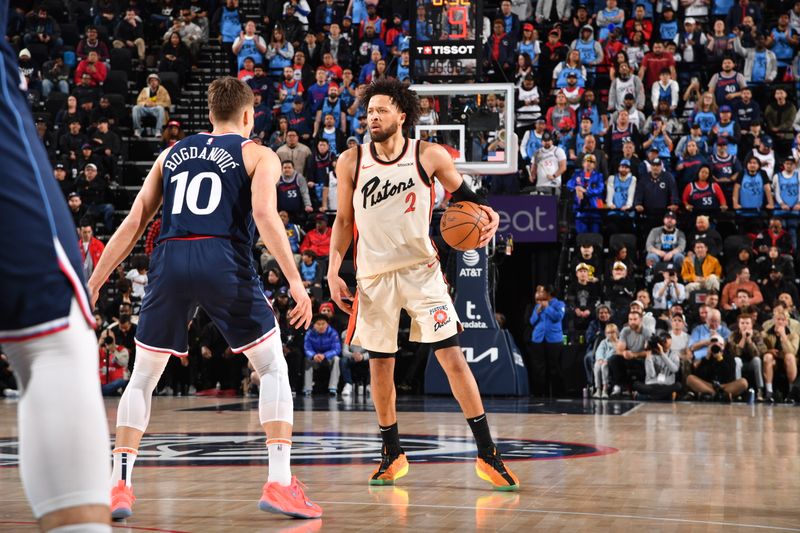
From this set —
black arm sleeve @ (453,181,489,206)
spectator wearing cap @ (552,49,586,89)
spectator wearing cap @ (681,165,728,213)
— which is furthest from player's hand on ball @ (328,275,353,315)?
spectator wearing cap @ (552,49,586,89)

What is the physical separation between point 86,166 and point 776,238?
10868 mm

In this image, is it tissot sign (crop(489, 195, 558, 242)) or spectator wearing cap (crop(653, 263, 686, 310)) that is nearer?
spectator wearing cap (crop(653, 263, 686, 310))

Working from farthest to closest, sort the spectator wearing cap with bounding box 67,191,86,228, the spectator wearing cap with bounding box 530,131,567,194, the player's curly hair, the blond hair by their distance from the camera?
1. the spectator wearing cap with bounding box 67,191,86,228
2. the spectator wearing cap with bounding box 530,131,567,194
3. the player's curly hair
4. the blond hair

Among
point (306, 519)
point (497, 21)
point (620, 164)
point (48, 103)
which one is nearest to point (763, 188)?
point (620, 164)

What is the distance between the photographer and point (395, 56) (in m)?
20.2

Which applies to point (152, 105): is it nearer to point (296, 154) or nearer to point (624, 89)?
point (296, 154)

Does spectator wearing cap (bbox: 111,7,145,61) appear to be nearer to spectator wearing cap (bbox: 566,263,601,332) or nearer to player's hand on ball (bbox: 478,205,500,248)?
spectator wearing cap (bbox: 566,263,601,332)

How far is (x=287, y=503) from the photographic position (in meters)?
4.62

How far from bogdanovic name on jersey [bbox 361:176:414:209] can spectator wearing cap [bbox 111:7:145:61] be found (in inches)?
663

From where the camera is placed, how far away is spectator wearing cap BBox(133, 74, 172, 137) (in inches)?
789

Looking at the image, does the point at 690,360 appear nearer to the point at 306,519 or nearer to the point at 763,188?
the point at 763,188

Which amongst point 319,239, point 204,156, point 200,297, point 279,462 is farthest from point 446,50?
point 279,462

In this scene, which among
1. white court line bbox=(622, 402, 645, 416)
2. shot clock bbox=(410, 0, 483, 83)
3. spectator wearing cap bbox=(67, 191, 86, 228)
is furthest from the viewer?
spectator wearing cap bbox=(67, 191, 86, 228)

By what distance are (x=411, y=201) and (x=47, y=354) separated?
4033 mm
